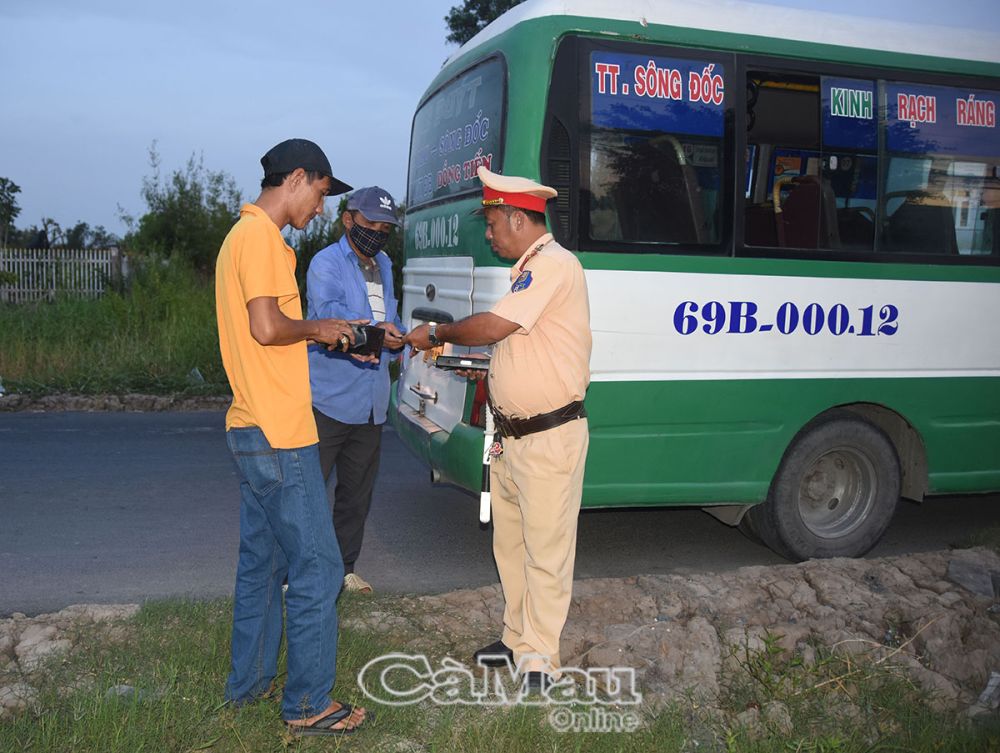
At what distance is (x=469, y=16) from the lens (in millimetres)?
34125

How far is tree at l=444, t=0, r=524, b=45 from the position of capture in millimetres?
33656

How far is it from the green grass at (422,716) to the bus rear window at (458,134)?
2.70 metres

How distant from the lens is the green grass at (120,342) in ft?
38.6

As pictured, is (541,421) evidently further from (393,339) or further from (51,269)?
(51,269)

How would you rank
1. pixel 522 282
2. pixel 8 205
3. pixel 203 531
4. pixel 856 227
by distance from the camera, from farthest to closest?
pixel 8 205, pixel 203 531, pixel 856 227, pixel 522 282

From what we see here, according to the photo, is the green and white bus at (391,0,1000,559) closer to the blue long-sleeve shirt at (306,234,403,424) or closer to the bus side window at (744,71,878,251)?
the bus side window at (744,71,878,251)

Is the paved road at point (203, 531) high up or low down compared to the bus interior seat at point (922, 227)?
down

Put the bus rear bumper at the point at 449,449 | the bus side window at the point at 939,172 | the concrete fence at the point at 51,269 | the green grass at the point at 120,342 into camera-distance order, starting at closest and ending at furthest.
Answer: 1. the bus rear bumper at the point at 449,449
2. the bus side window at the point at 939,172
3. the green grass at the point at 120,342
4. the concrete fence at the point at 51,269

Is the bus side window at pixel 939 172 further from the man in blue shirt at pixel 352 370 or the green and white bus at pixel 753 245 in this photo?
the man in blue shirt at pixel 352 370

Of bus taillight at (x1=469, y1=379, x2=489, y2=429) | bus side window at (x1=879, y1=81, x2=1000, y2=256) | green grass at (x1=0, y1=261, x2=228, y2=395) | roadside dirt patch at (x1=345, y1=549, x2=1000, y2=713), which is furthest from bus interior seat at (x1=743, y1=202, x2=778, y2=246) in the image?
green grass at (x1=0, y1=261, x2=228, y2=395)

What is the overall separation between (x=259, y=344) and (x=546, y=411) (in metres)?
1.21

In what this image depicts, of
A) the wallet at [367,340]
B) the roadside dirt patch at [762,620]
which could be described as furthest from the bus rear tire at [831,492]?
the wallet at [367,340]

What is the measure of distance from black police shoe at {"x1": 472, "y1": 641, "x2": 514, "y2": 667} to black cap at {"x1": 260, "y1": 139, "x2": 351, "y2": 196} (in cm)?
201

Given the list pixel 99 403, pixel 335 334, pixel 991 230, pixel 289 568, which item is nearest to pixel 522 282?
pixel 335 334
